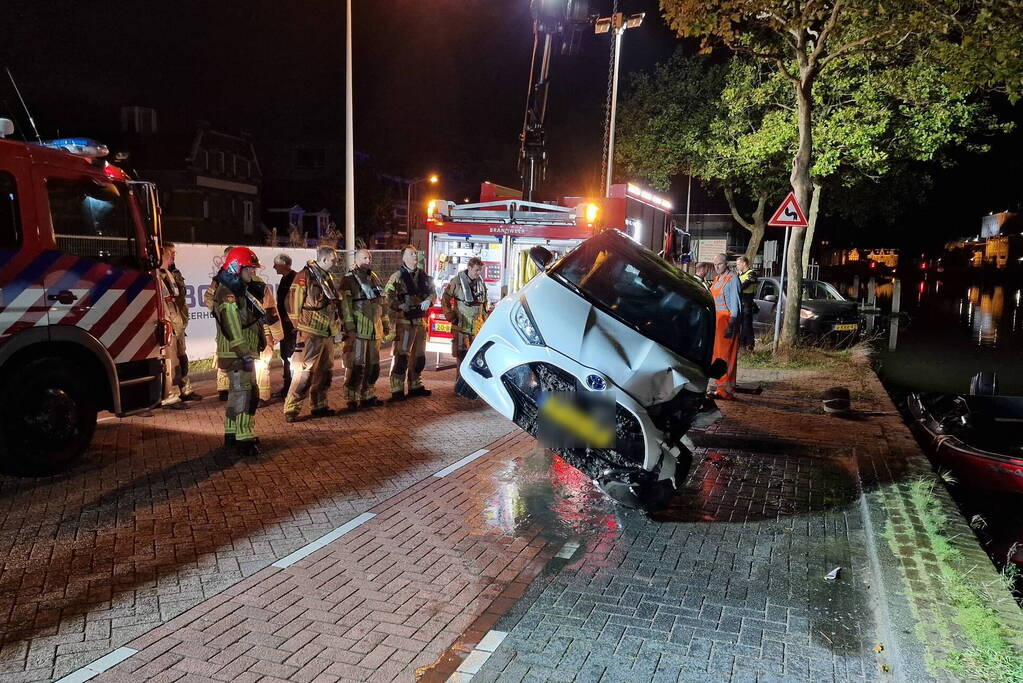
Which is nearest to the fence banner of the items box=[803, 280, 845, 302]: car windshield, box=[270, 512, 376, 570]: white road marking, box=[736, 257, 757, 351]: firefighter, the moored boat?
box=[270, 512, 376, 570]: white road marking

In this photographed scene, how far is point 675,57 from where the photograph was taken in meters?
28.2

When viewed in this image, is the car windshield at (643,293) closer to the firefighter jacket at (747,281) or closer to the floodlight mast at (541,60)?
Result: the firefighter jacket at (747,281)

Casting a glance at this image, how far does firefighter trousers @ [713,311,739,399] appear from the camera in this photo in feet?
32.7

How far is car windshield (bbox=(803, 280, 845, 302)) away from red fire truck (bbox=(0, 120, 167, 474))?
16.0m

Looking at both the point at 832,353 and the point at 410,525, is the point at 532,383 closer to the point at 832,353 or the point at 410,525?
the point at 410,525

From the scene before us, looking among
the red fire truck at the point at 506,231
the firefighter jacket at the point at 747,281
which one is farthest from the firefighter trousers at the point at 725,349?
the red fire truck at the point at 506,231

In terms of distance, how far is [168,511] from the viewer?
5.50 metres

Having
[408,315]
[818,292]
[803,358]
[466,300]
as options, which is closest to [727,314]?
[466,300]

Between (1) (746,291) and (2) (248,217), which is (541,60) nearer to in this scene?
(1) (746,291)

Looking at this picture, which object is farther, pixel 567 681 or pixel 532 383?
pixel 532 383

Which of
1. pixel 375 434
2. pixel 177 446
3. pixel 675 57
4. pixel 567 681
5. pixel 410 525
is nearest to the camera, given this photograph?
pixel 567 681

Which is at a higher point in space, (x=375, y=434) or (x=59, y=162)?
(x=59, y=162)

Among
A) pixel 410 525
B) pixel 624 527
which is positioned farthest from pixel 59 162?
pixel 624 527

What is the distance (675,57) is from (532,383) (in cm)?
2597
